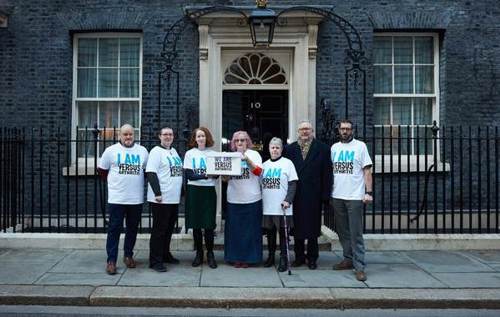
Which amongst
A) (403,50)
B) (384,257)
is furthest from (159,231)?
(403,50)

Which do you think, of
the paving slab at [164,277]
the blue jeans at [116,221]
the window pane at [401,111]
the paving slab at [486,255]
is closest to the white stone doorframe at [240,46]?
the window pane at [401,111]

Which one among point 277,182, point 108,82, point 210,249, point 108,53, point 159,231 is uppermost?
point 108,53

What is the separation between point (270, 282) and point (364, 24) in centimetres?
575

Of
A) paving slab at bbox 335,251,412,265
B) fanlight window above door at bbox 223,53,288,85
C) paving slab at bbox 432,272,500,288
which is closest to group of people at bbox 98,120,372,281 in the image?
paving slab at bbox 335,251,412,265

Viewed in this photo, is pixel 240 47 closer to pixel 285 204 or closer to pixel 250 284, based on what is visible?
pixel 285 204

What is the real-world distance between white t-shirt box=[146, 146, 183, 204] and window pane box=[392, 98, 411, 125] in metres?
5.18

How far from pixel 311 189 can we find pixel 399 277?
4.94 feet

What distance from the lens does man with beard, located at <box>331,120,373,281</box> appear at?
6.93 metres

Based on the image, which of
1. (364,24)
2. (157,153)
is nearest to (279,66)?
(364,24)

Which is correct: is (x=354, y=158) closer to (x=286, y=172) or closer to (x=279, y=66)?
(x=286, y=172)

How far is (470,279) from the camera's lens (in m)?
6.93

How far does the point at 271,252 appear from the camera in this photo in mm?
7488

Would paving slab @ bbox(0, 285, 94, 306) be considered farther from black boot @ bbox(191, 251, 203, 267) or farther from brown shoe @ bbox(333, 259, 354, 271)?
brown shoe @ bbox(333, 259, 354, 271)

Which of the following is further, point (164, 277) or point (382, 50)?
point (382, 50)
